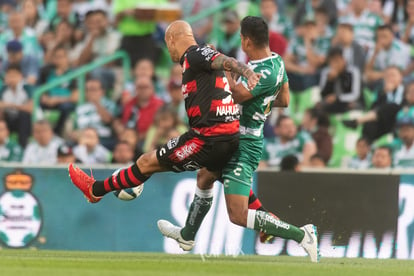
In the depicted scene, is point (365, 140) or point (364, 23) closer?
point (365, 140)

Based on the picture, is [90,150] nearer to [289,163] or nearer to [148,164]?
[289,163]

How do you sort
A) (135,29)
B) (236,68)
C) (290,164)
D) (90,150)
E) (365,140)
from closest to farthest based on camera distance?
(236,68) → (290,164) → (365,140) → (90,150) → (135,29)

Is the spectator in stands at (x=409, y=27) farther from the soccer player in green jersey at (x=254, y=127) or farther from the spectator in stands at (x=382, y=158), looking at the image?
the soccer player in green jersey at (x=254, y=127)

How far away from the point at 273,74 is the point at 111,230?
13.8 ft

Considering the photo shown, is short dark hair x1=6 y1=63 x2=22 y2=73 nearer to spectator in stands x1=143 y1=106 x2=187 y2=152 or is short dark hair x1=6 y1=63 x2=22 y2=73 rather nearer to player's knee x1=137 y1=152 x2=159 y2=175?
spectator in stands x1=143 y1=106 x2=187 y2=152

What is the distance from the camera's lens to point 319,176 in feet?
46.0

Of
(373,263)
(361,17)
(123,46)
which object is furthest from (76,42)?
(373,263)

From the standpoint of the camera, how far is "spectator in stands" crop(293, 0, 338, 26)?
725 inches

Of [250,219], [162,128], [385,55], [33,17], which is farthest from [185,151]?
[33,17]

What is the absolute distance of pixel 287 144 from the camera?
16.5 m

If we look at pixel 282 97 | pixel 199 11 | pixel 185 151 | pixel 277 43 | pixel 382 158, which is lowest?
pixel 382 158

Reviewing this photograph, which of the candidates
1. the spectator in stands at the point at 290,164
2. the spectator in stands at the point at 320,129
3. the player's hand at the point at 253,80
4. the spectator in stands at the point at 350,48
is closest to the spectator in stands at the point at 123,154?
the spectator in stands at the point at 290,164

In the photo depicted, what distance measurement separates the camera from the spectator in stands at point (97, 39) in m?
18.5

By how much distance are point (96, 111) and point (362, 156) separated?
4.27m
